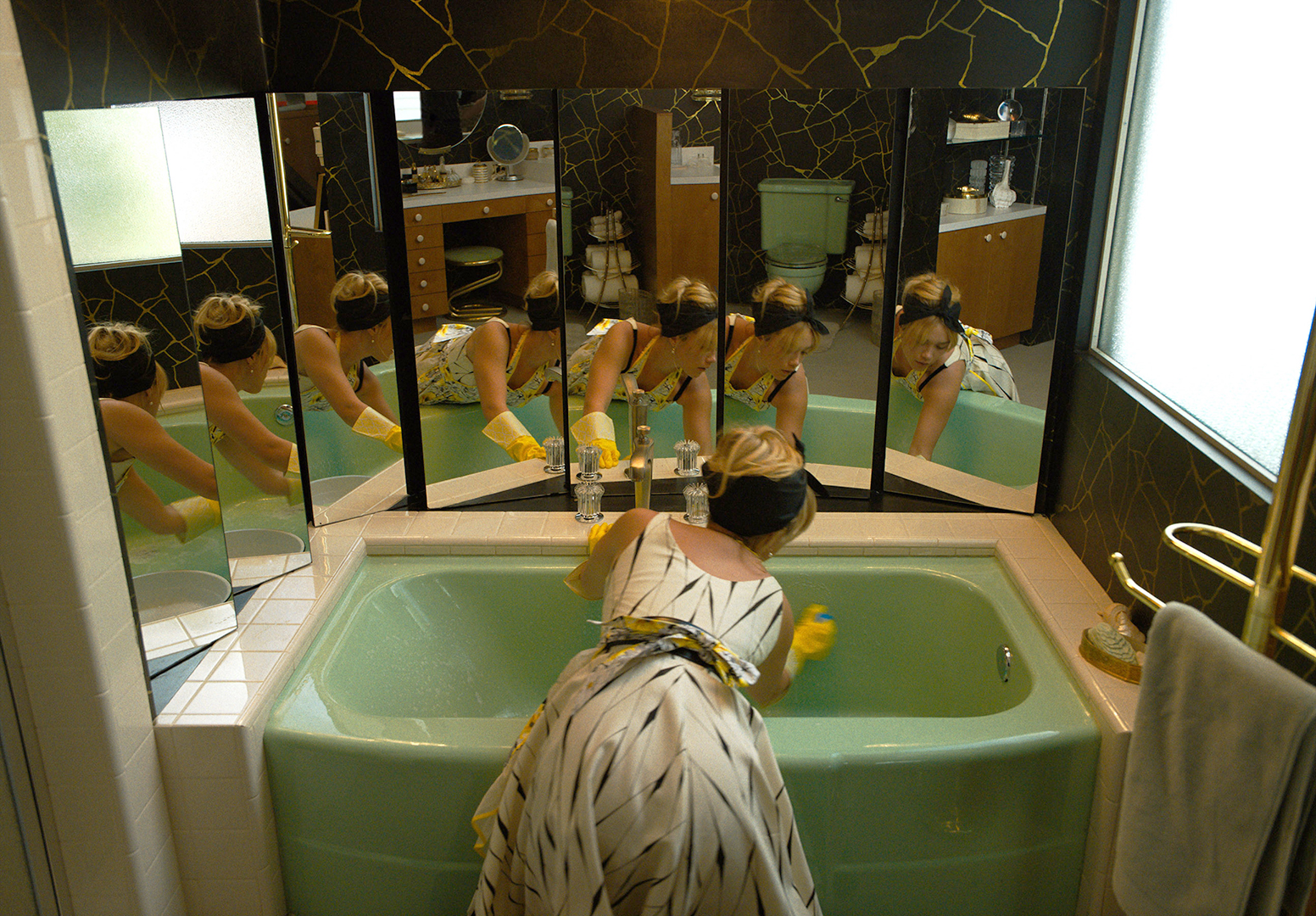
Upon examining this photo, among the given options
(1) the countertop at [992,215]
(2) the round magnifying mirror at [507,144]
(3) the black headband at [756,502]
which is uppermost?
(2) the round magnifying mirror at [507,144]

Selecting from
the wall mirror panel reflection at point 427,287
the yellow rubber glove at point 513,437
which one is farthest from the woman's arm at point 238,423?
the yellow rubber glove at point 513,437

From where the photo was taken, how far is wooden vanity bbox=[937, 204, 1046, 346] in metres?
2.27

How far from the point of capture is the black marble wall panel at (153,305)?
1.54m

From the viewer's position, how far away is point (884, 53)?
2.24 meters

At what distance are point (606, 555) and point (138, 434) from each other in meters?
0.82

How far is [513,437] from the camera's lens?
8.30 feet

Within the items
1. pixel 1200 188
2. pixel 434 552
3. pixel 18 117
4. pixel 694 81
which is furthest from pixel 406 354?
pixel 1200 188

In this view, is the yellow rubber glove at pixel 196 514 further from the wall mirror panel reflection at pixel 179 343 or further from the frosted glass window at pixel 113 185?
the frosted glass window at pixel 113 185

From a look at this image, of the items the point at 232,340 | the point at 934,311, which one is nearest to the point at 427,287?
the point at 232,340

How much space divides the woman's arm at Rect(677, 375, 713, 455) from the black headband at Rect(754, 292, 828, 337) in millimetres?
194

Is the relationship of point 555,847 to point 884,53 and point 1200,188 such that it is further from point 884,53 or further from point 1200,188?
point 884,53

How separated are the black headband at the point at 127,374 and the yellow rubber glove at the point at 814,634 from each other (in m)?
1.39

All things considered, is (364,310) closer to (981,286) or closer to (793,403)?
(793,403)

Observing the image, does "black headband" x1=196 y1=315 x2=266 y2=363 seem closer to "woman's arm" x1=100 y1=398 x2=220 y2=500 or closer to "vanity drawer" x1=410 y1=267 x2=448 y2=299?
"woman's arm" x1=100 y1=398 x2=220 y2=500
